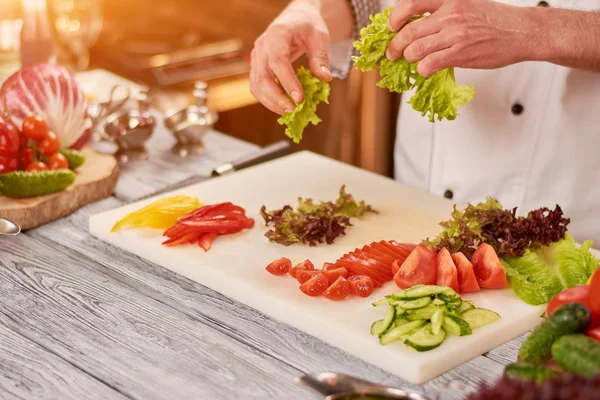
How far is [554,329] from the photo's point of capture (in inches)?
56.3

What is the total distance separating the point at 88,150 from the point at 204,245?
A: 775 mm

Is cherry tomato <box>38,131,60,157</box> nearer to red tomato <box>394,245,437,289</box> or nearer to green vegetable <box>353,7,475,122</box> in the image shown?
green vegetable <box>353,7,475,122</box>

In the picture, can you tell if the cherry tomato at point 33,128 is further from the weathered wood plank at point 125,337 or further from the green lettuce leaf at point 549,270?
the green lettuce leaf at point 549,270

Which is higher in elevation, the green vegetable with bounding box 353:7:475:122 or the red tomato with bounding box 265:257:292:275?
the green vegetable with bounding box 353:7:475:122

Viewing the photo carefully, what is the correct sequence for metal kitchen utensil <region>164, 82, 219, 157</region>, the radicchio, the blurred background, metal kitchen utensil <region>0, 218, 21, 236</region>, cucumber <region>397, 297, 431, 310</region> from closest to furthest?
cucumber <region>397, 297, 431, 310</region> → metal kitchen utensil <region>0, 218, 21, 236</region> → the radicchio → metal kitchen utensil <region>164, 82, 219, 157</region> → the blurred background

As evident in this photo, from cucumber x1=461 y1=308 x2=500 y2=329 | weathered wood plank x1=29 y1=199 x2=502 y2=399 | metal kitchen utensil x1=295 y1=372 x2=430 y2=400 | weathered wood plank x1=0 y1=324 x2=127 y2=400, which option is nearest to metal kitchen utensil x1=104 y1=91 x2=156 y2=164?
weathered wood plank x1=29 y1=199 x2=502 y2=399

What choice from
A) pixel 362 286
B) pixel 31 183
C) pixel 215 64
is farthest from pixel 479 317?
pixel 215 64

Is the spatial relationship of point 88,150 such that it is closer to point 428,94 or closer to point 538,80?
point 428,94

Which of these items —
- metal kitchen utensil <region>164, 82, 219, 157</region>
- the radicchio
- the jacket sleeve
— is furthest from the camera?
metal kitchen utensil <region>164, 82, 219, 157</region>

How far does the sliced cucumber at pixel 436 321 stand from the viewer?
5.35ft

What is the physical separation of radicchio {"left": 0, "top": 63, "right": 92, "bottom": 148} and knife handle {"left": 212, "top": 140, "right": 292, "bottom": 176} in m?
0.43

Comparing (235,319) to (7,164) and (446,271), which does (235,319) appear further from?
(7,164)

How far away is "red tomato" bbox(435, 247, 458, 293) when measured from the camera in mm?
1805

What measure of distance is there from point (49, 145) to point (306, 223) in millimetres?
776
